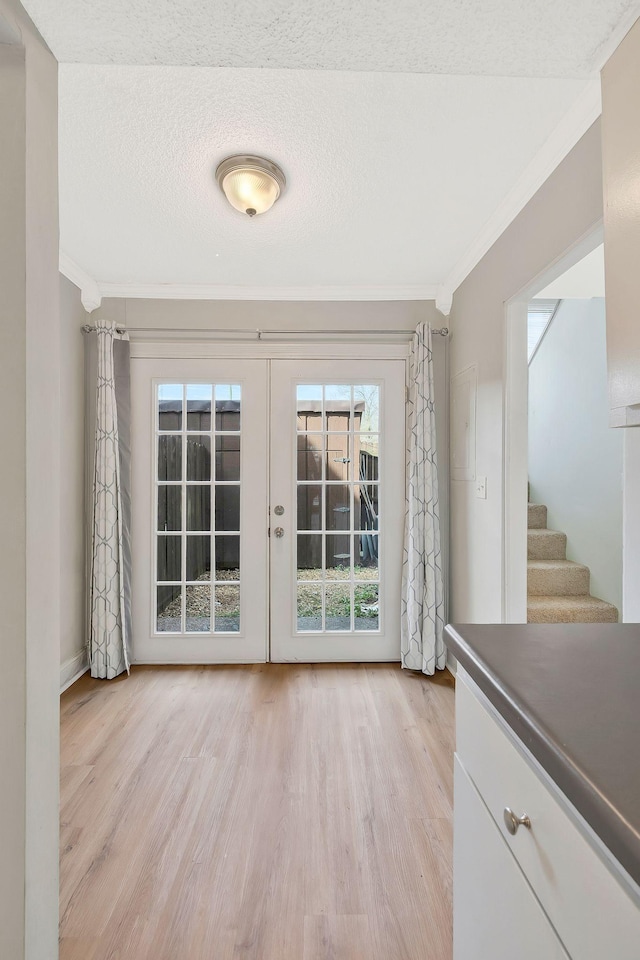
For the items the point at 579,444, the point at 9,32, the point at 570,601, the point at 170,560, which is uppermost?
the point at 9,32

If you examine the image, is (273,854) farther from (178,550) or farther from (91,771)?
(178,550)

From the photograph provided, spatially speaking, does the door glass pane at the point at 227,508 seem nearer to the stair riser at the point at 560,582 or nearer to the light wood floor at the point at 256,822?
the light wood floor at the point at 256,822

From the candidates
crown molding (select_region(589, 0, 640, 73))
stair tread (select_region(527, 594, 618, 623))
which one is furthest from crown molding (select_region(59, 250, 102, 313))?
stair tread (select_region(527, 594, 618, 623))

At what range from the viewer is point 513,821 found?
0.76 meters

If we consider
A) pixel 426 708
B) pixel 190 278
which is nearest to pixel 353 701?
pixel 426 708

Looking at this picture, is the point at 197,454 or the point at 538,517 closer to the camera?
the point at 197,454

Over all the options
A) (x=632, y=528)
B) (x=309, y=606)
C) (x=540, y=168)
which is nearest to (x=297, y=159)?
(x=540, y=168)

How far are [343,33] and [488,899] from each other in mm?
1688

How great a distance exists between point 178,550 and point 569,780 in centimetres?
315

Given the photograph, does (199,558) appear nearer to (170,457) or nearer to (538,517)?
(170,457)

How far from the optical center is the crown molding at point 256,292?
3.39 meters

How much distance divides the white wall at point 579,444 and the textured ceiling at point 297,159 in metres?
1.29

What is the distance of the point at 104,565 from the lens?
128 inches

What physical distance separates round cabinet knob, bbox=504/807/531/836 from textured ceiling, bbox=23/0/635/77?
1.47 m
